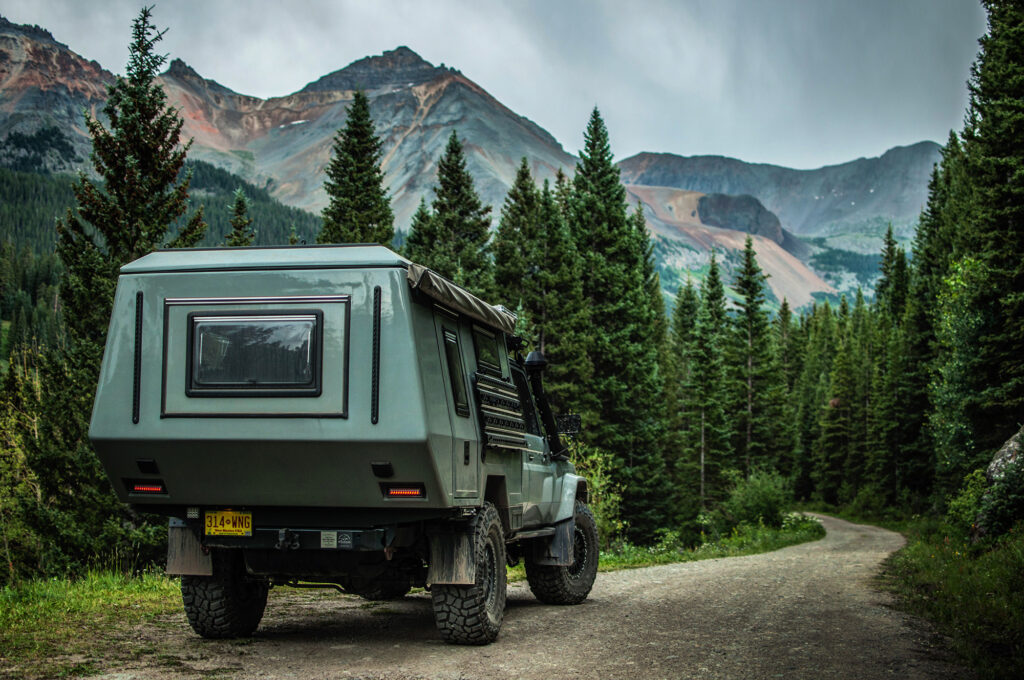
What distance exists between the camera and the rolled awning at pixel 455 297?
6715 mm

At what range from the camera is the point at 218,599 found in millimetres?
7559

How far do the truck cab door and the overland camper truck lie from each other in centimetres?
2

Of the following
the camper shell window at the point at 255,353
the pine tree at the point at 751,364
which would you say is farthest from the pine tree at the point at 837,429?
the camper shell window at the point at 255,353

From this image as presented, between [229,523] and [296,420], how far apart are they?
1.26 metres

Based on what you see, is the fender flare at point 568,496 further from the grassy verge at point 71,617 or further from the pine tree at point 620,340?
the pine tree at point 620,340

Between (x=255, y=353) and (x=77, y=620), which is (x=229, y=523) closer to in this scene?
(x=255, y=353)

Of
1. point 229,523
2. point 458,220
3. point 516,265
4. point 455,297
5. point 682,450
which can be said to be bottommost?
point 682,450

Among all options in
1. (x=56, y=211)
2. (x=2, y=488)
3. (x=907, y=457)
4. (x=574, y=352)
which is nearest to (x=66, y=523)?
(x=2, y=488)

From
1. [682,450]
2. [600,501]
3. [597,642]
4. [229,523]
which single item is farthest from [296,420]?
[682,450]

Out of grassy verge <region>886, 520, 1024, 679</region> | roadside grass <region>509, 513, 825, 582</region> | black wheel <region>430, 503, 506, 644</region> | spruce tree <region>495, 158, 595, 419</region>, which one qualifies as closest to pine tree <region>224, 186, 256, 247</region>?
spruce tree <region>495, 158, 595, 419</region>

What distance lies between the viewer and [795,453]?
255 ft

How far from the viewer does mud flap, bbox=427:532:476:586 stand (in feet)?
23.7

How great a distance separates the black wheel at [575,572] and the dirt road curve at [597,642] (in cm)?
22

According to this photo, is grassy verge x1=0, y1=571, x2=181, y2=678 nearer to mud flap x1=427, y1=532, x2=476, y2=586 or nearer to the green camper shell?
the green camper shell
